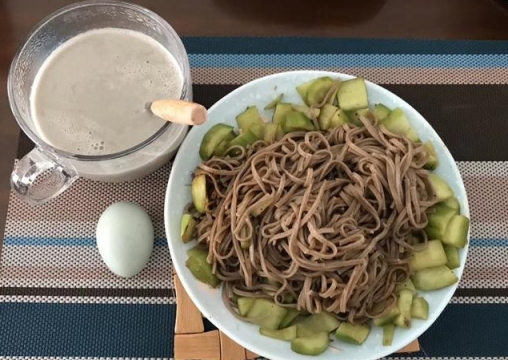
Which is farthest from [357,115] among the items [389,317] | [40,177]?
[40,177]

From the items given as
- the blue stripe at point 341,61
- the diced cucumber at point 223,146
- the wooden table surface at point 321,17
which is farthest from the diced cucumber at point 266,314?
the wooden table surface at point 321,17

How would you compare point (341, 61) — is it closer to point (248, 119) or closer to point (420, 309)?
point (248, 119)

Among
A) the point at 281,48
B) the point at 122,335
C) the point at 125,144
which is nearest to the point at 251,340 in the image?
the point at 122,335

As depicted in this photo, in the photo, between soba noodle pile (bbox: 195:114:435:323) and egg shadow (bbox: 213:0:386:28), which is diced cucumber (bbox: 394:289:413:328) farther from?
egg shadow (bbox: 213:0:386:28)

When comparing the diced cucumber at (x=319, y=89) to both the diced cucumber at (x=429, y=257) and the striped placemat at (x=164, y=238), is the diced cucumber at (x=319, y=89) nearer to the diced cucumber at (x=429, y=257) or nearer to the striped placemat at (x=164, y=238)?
the striped placemat at (x=164, y=238)

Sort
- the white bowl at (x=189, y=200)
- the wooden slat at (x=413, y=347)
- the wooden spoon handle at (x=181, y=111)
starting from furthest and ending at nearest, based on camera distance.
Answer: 1. the wooden slat at (x=413, y=347)
2. the white bowl at (x=189, y=200)
3. the wooden spoon handle at (x=181, y=111)

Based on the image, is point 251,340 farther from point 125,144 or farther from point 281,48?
point 281,48

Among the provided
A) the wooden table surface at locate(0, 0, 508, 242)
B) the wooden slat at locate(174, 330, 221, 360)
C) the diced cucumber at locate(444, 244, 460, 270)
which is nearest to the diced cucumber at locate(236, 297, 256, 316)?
the wooden slat at locate(174, 330, 221, 360)
